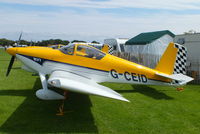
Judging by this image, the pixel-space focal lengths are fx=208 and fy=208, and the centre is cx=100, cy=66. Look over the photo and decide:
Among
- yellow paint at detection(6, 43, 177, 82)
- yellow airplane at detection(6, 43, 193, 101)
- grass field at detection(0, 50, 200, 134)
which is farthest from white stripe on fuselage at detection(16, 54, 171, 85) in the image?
grass field at detection(0, 50, 200, 134)

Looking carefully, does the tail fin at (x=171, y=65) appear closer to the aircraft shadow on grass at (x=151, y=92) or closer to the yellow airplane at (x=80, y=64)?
the yellow airplane at (x=80, y=64)

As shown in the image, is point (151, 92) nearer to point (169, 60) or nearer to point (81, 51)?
point (169, 60)

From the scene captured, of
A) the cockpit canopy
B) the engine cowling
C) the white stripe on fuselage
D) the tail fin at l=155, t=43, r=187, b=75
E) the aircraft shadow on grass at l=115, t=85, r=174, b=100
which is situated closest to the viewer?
the engine cowling

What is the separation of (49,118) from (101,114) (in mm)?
1443

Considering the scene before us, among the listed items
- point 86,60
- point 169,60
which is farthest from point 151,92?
point 86,60

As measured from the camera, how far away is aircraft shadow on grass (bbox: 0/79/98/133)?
4719mm

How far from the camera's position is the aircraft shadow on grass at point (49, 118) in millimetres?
4719

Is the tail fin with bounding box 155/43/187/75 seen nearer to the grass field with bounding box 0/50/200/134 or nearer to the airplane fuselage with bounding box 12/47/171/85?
the grass field with bounding box 0/50/200/134

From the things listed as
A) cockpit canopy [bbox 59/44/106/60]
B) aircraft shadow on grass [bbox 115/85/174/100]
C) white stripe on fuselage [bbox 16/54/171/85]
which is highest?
cockpit canopy [bbox 59/44/106/60]

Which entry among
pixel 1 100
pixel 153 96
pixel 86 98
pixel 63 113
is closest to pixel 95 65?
pixel 86 98

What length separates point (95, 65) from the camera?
24.1ft

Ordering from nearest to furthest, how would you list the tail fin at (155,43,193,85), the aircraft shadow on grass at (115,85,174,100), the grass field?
the grass field, the aircraft shadow on grass at (115,85,174,100), the tail fin at (155,43,193,85)

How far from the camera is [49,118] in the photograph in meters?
5.41

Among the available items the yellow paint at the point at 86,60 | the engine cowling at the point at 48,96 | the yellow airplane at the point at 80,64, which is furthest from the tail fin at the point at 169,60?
the engine cowling at the point at 48,96
